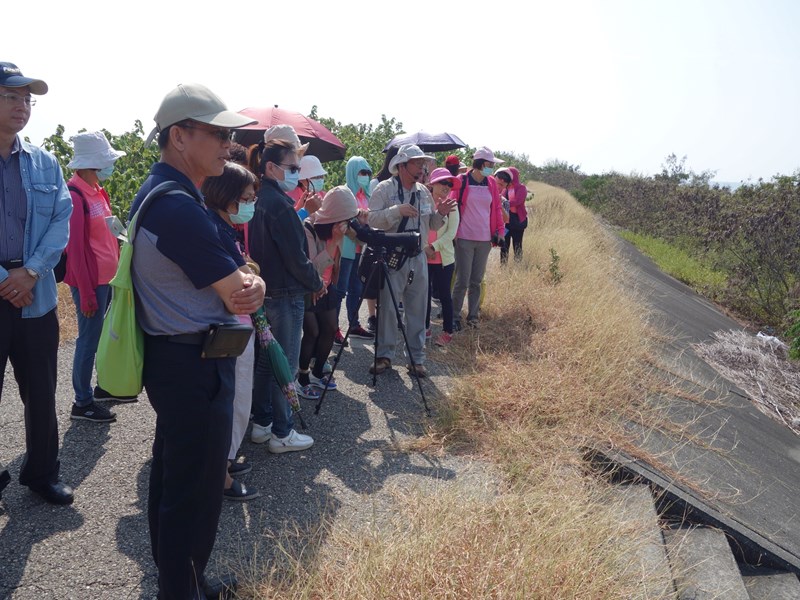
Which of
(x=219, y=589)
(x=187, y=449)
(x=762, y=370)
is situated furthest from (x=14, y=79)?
(x=762, y=370)

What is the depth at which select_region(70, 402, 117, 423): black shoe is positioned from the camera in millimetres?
4070

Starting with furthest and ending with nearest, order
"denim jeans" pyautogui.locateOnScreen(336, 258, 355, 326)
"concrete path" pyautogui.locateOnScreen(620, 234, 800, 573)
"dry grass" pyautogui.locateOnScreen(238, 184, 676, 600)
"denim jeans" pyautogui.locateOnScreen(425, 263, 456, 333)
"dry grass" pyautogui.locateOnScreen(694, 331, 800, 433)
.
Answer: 1. "dry grass" pyautogui.locateOnScreen(694, 331, 800, 433)
2. "denim jeans" pyautogui.locateOnScreen(425, 263, 456, 333)
3. "denim jeans" pyautogui.locateOnScreen(336, 258, 355, 326)
4. "concrete path" pyautogui.locateOnScreen(620, 234, 800, 573)
5. "dry grass" pyautogui.locateOnScreen(238, 184, 676, 600)

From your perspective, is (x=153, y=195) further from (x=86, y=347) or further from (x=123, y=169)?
(x=123, y=169)

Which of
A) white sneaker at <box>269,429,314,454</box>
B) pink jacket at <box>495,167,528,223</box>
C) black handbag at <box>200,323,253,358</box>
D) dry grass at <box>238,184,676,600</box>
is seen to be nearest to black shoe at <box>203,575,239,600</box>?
dry grass at <box>238,184,676,600</box>

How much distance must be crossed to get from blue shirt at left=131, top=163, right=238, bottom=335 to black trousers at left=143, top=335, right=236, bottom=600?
0.32 feet

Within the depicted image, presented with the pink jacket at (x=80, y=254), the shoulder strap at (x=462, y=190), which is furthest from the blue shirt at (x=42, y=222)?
the shoulder strap at (x=462, y=190)

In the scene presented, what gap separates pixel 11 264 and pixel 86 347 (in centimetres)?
117

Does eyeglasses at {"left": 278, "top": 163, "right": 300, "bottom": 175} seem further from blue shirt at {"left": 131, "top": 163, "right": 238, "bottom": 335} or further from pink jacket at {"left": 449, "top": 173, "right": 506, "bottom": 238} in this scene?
pink jacket at {"left": 449, "top": 173, "right": 506, "bottom": 238}

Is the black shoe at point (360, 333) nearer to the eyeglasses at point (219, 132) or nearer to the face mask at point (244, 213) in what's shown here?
the face mask at point (244, 213)

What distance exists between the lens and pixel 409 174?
5.24 metres

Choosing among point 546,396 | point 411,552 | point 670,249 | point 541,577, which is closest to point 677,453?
point 546,396

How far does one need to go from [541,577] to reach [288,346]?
2.12 metres

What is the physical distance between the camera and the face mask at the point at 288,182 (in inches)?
150

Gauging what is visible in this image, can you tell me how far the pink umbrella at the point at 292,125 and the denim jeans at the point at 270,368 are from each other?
261 cm
